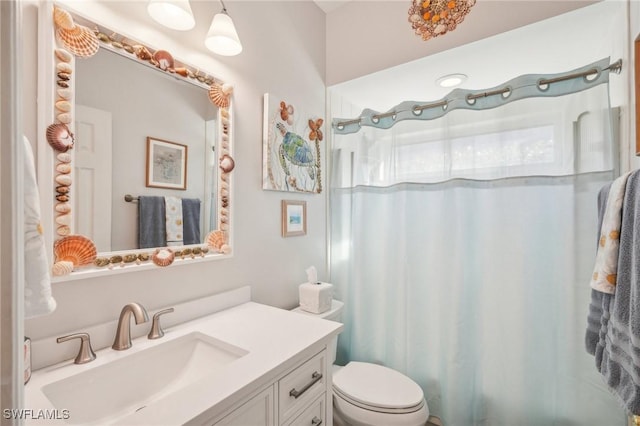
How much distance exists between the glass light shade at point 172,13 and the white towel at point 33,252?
0.75m

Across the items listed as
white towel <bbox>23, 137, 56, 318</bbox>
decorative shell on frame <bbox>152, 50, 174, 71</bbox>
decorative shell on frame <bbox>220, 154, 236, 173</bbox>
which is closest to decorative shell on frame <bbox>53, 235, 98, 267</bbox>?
white towel <bbox>23, 137, 56, 318</bbox>

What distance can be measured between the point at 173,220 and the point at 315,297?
2.80 ft

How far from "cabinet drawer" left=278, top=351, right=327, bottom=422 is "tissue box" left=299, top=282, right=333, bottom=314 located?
0.53m

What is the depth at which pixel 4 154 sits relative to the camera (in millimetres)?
322

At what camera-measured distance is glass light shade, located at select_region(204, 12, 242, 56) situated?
115cm

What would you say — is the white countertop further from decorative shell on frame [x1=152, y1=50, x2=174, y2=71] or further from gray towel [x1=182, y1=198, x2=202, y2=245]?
decorative shell on frame [x1=152, y1=50, x2=174, y2=71]

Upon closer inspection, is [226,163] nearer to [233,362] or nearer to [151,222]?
[151,222]

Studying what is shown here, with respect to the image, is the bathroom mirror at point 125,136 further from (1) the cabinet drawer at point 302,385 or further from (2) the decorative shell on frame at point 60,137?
(1) the cabinet drawer at point 302,385

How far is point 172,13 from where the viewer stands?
1.03 meters

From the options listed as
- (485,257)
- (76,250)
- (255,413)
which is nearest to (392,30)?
(485,257)

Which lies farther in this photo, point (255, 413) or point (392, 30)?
point (392, 30)

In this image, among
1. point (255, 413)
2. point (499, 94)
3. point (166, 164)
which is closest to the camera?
point (255, 413)

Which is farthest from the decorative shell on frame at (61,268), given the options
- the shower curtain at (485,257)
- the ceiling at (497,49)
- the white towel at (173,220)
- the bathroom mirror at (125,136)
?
the ceiling at (497,49)

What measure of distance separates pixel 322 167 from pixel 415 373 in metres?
1.43
